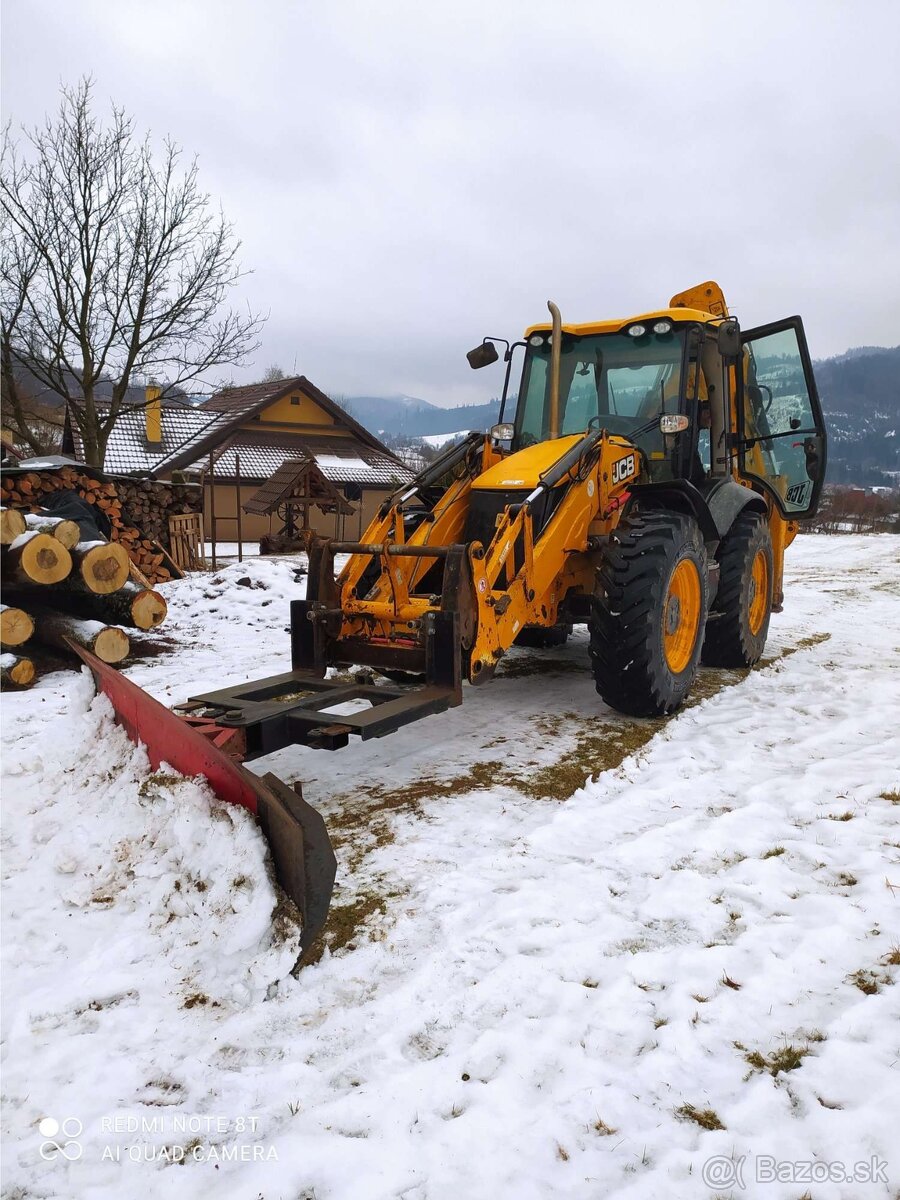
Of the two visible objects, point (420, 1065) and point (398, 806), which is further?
point (398, 806)

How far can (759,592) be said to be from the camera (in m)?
7.15

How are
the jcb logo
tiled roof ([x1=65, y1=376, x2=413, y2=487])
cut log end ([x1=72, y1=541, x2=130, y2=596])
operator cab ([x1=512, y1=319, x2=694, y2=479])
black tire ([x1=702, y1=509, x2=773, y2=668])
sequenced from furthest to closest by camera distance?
1. tiled roof ([x1=65, y1=376, x2=413, y2=487])
2. cut log end ([x1=72, y1=541, x2=130, y2=596])
3. black tire ([x1=702, y1=509, x2=773, y2=668])
4. operator cab ([x1=512, y1=319, x2=694, y2=479])
5. the jcb logo

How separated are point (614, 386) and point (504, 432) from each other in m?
0.90

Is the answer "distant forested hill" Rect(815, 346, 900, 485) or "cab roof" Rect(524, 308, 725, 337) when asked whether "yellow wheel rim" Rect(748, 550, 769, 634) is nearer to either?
"cab roof" Rect(524, 308, 725, 337)


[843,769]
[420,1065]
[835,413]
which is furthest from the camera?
[835,413]

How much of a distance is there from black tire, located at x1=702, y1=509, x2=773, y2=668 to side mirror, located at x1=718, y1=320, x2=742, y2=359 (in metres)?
1.56

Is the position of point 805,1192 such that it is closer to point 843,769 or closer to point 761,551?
point 843,769

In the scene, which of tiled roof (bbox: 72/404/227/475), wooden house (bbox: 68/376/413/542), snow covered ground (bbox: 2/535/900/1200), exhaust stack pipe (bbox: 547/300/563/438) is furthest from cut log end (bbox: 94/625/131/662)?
tiled roof (bbox: 72/404/227/475)

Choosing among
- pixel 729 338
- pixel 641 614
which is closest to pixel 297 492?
pixel 729 338

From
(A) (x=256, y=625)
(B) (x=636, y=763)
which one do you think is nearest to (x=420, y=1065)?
(B) (x=636, y=763)

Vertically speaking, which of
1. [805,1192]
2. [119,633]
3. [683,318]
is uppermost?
[683,318]

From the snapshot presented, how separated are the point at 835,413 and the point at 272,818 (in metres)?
147

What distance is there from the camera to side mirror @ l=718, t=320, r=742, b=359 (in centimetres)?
566

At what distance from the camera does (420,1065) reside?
7.49ft
